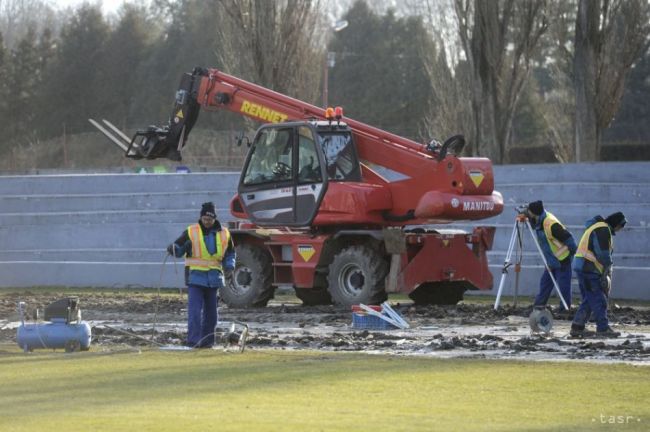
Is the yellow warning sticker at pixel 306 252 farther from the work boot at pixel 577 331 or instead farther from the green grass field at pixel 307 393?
the green grass field at pixel 307 393

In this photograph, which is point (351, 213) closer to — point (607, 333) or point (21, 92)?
point (607, 333)

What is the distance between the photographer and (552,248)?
69.1 feet

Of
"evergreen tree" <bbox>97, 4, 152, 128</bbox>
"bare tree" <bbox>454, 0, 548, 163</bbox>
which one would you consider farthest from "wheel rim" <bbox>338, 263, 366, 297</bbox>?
"evergreen tree" <bbox>97, 4, 152, 128</bbox>

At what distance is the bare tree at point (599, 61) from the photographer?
34781mm

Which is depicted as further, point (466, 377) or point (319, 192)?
point (319, 192)

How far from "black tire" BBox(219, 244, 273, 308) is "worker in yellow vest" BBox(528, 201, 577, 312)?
17.5 feet

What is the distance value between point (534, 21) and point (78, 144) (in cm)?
3480

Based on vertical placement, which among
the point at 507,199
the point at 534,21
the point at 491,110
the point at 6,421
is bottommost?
the point at 6,421

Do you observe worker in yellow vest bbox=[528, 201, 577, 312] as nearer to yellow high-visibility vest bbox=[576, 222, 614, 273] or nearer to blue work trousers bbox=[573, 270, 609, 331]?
blue work trousers bbox=[573, 270, 609, 331]

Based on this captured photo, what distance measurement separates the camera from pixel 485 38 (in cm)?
3553

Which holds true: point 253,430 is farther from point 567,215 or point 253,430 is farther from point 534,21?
point 534,21

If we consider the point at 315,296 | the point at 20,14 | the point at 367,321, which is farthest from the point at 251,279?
the point at 20,14

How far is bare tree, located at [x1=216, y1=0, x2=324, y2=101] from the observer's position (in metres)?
38.7

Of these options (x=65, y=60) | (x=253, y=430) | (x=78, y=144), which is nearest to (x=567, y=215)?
(x=253, y=430)
